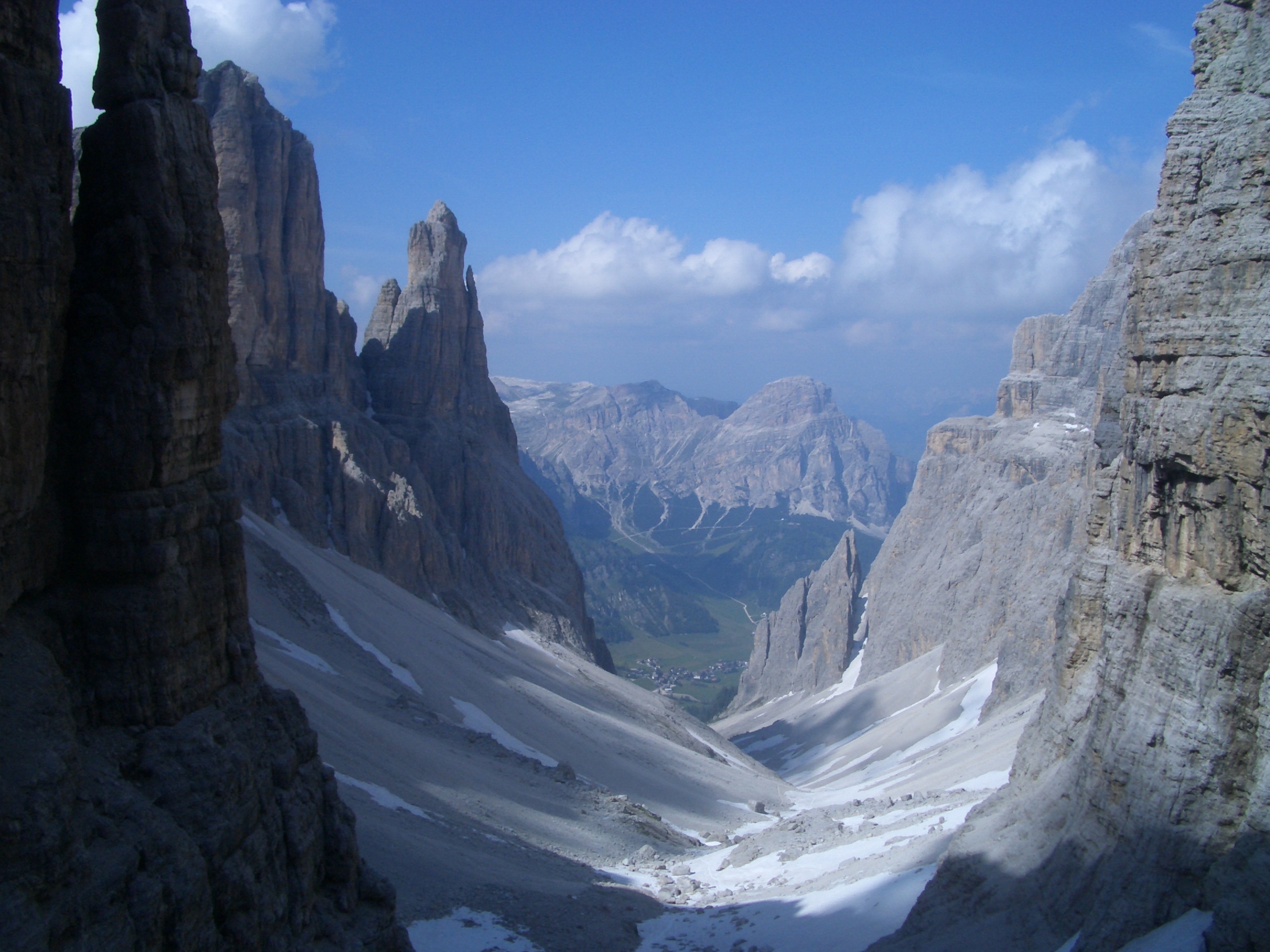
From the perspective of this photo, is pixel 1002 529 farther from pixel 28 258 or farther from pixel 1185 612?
pixel 28 258

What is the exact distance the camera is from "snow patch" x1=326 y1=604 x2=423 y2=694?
4341cm

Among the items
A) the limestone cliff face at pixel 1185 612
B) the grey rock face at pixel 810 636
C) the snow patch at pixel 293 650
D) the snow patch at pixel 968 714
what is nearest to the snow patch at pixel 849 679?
the grey rock face at pixel 810 636

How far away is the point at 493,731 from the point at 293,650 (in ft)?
32.3

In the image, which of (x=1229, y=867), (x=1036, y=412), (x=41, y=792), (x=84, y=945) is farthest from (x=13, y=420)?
(x=1036, y=412)

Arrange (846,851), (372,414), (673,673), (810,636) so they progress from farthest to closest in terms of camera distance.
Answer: (673,673) → (810,636) → (372,414) → (846,851)

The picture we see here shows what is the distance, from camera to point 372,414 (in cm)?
7975

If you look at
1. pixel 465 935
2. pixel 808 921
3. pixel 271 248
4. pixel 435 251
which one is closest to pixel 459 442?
pixel 435 251

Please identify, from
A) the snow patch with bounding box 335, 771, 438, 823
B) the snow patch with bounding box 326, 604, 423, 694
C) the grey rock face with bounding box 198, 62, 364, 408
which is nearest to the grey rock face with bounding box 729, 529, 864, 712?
the grey rock face with bounding box 198, 62, 364, 408

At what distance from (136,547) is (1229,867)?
15.4m

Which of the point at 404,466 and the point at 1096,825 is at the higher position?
the point at 404,466

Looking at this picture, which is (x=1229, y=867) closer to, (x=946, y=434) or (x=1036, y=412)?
(x=1036, y=412)

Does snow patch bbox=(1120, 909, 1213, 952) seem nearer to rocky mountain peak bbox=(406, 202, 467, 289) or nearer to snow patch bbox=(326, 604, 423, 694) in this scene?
snow patch bbox=(326, 604, 423, 694)

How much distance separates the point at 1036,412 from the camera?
90.6 meters

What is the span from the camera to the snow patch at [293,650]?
38.2m
